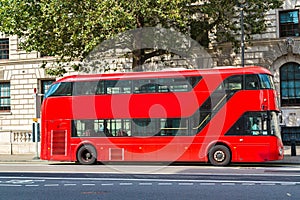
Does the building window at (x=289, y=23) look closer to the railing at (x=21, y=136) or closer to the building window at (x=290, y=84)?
the building window at (x=290, y=84)

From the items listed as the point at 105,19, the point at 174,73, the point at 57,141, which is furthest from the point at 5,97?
the point at 174,73

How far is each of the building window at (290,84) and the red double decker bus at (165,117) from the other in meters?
9.33

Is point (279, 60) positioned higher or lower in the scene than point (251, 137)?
higher

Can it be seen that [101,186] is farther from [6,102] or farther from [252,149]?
[6,102]

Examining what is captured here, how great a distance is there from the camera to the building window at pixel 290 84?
1119 inches

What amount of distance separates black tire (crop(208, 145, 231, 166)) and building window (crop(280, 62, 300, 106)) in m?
10.0

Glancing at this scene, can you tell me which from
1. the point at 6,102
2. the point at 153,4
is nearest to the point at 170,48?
the point at 153,4

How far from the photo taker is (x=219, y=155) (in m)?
20.1

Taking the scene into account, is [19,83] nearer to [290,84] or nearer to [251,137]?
[290,84]

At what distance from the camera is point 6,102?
117 feet

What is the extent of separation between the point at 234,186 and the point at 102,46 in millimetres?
12915

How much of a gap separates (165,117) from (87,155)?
4.36m

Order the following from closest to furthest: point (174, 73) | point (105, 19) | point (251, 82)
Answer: point (251, 82) → point (174, 73) → point (105, 19)

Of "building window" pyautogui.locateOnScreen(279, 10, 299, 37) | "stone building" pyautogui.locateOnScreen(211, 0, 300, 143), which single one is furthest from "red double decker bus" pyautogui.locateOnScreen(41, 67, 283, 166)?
"building window" pyautogui.locateOnScreen(279, 10, 299, 37)
